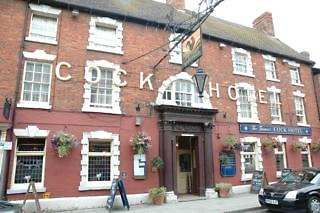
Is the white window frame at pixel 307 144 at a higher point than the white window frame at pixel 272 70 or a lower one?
lower

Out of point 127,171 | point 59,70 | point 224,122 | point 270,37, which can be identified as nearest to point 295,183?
point 224,122

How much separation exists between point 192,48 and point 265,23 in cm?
1617

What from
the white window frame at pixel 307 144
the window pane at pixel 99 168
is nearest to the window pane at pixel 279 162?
the white window frame at pixel 307 144

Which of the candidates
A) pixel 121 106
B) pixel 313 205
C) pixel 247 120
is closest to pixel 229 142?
pixel 247 120

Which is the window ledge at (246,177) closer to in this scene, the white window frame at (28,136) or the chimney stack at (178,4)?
the white window frame at (28,136)

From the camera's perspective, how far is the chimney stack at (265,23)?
2261 cm

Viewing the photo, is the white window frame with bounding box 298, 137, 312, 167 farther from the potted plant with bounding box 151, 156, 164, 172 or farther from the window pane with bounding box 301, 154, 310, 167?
the potted plant with bounding box 151, 156, 164, 172

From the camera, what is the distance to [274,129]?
1600 cm

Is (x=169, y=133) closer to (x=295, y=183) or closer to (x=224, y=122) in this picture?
(x=224, y=122)

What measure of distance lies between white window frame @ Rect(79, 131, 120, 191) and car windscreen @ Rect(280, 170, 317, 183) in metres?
6.85

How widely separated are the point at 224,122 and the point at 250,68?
4437 millimetres

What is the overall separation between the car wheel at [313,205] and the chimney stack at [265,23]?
17243 mm

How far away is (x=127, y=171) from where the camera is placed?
37.5 feet

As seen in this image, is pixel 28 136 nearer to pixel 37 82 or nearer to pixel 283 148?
pixel 37 82
